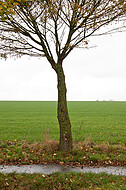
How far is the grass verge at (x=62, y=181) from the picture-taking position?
17.6ft

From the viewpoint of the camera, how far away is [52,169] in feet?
21.7

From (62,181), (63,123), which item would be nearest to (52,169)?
(62,181)

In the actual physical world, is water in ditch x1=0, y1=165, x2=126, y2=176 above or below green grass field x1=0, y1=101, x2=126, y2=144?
above

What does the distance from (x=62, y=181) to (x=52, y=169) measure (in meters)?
1.02

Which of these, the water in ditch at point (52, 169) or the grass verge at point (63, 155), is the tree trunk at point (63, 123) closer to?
the grass verge at point (63, 155)

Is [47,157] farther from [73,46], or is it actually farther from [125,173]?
[73,46]

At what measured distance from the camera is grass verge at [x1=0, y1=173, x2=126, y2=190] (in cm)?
537

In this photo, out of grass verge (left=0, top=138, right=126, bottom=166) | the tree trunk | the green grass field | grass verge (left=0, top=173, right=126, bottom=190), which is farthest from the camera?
the green grass field

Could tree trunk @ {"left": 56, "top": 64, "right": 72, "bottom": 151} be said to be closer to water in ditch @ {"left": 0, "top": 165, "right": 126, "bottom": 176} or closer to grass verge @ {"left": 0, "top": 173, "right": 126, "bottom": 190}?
water in ditch @ {"left": 0, "top": 165, "right": 126, "bottom": 176}

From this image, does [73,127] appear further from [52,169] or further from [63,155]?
[52,169]

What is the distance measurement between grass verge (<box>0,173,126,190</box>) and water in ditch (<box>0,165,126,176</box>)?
14.6 inches

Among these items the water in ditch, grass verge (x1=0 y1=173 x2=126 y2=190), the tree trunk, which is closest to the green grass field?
the tree trunk

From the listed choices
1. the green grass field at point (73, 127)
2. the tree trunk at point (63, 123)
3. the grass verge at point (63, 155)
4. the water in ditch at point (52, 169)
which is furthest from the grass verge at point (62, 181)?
the green grass field at point (73, 127)

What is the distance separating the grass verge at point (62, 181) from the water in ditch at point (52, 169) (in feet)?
1.22
